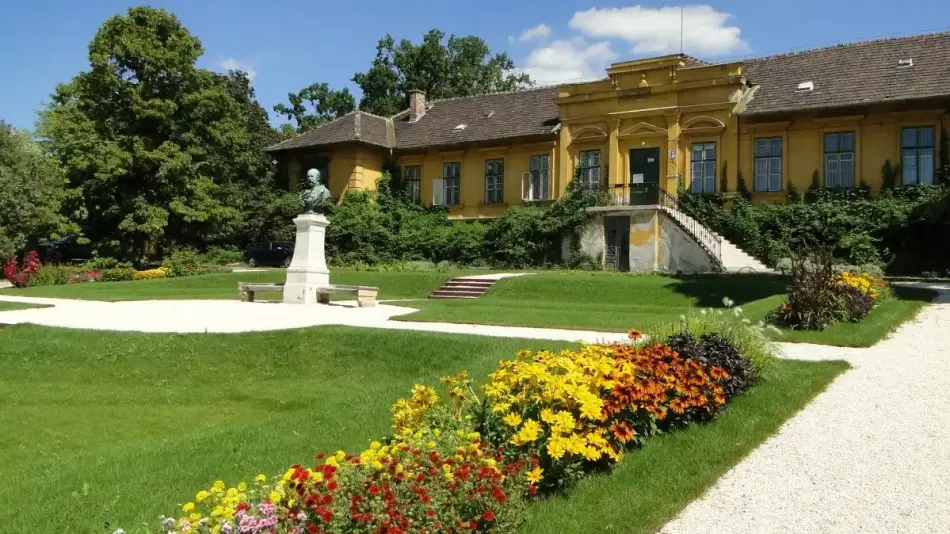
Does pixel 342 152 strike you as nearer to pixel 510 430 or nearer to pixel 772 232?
pixel 772 232

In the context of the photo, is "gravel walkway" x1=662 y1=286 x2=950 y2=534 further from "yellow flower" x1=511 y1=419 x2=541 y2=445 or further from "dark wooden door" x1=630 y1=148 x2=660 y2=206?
"dark wooden door" x1=630 y1=148 x2=660 y2=206

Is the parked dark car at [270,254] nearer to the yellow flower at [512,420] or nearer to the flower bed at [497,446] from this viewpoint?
the flower bed at [497,446]

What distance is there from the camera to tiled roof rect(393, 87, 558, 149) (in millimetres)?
34062

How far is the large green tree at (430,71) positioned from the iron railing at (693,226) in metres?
29.8

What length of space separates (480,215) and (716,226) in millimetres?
10849

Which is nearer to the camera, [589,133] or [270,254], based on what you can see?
[589,133]

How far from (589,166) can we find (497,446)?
27.2 metres

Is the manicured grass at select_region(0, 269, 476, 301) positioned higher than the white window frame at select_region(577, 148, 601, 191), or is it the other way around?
the white window frame at select_region(577, 148, 601, 191)

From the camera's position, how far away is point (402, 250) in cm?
3425

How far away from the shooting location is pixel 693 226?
90.0 ft

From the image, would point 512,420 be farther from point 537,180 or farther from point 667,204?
point 537,180

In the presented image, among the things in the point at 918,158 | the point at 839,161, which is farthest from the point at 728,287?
the point at 918,158

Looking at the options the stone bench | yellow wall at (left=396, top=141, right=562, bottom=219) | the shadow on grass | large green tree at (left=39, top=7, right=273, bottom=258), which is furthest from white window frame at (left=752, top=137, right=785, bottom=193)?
large green tree at (left=39, top=7, right=273, bottom=258)

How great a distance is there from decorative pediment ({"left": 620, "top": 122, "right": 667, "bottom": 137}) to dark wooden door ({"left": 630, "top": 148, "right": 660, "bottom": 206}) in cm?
62
